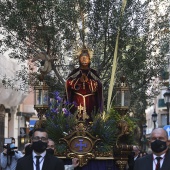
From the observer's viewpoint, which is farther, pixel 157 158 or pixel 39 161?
pixel 39 161

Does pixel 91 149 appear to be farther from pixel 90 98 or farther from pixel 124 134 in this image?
pixel 90 98

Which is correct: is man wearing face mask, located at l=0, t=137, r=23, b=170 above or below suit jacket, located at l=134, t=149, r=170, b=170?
below

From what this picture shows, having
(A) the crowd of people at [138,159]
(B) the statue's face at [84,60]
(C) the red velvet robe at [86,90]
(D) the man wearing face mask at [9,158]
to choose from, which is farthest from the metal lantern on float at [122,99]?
(A) the crowd of people at [138,159]

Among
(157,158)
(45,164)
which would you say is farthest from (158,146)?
(45,164)

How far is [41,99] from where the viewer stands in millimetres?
15828

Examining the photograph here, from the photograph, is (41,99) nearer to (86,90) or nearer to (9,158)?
(86,90)

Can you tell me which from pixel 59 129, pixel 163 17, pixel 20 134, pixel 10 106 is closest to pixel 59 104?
pixel 59 129

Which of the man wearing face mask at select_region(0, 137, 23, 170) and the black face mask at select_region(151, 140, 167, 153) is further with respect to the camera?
the man wearing face mask at select_region(0, 137, 23, 170)

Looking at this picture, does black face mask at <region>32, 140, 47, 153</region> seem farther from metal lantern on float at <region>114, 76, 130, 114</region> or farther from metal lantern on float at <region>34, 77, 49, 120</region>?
metal lantern on float at <region>114, 76, 130, 114</region>

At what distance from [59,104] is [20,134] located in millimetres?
22508

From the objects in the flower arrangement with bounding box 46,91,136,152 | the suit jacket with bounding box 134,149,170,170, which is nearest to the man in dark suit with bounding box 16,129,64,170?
the suit jacket with bounding box 134,149,170,170

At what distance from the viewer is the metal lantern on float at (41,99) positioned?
51.2 ft

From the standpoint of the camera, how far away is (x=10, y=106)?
110ft

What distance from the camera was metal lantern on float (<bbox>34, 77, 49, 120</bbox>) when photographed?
1560cm
